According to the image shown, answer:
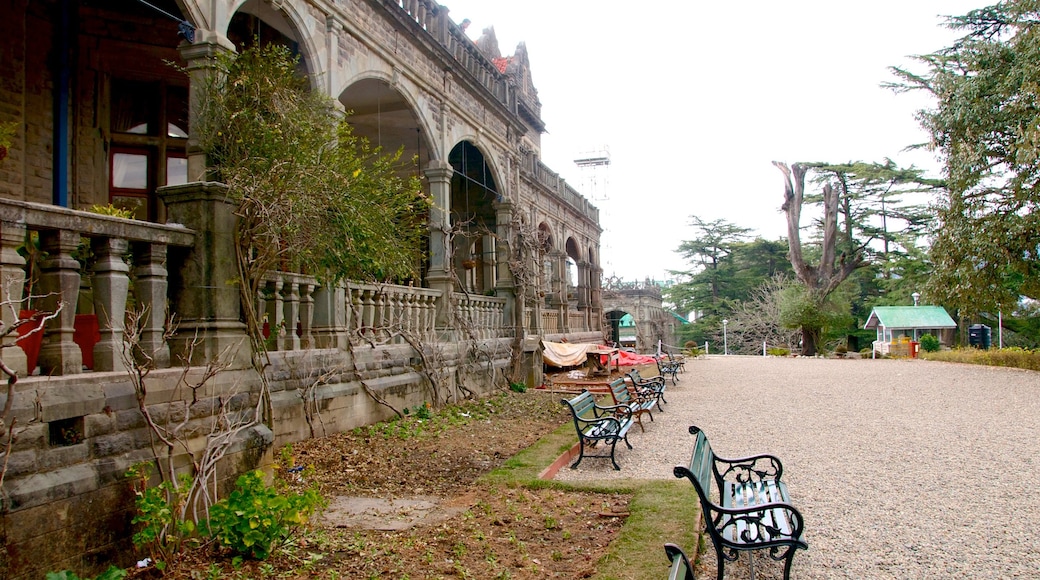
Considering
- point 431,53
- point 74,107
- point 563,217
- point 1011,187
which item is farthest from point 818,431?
point 563,217

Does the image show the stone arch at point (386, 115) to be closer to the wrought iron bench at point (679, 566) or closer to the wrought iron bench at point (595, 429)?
the wrought iron bench at point (595, 429)

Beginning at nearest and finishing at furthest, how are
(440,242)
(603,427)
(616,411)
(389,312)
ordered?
(603,427) < (616,411) < (389,312) < (440,242)

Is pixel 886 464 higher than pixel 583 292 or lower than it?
lower

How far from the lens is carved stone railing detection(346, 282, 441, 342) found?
888 centimetres

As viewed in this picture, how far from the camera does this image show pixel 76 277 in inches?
157

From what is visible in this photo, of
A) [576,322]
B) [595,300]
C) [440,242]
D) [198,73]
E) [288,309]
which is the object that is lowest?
[576,322]

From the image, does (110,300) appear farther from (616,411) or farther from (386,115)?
(386,115)

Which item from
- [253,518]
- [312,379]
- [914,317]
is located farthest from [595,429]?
[914,317]

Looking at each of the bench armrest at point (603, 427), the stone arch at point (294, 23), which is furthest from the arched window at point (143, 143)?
the bench armrest at point (603, 427)

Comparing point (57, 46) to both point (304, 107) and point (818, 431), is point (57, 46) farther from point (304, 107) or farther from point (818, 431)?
point (818, 431)

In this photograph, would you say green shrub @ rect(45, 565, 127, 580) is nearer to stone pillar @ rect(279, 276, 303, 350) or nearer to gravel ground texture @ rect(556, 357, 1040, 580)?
gravel ground texture @ rect(556, 357, 1040, 580)

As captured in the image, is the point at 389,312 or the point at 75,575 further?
the point at 389,312

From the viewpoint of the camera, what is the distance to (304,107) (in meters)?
6.71

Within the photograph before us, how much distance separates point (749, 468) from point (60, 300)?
518 centimetres
